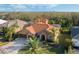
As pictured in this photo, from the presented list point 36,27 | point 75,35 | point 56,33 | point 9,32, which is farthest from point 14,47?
point 75,35

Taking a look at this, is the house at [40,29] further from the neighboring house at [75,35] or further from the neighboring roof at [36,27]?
the neighboring house at [75,35]

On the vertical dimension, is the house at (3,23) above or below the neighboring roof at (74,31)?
above

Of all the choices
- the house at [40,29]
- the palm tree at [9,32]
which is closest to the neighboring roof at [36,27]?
the house at [40,29]

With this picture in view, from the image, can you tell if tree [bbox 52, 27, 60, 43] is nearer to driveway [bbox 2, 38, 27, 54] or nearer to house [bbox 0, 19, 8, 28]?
driveway [bbox 2, 38, 27, 54]

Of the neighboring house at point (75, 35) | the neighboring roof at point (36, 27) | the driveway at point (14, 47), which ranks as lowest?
the driveway at point (14, 47)

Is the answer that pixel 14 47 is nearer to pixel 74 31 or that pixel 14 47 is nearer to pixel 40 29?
pixel 40 29

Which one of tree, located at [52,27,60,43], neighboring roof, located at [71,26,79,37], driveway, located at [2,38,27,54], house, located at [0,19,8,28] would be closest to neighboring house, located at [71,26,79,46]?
neighboring roof, located at [71,26,79,37]
